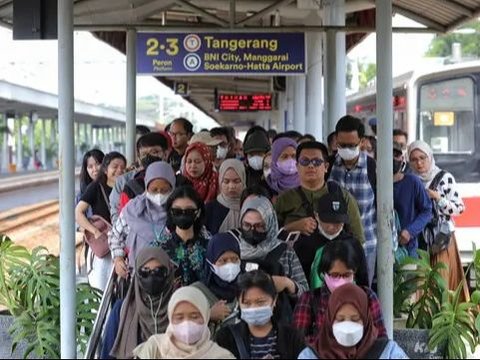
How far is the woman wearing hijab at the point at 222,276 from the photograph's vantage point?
521 centimetres

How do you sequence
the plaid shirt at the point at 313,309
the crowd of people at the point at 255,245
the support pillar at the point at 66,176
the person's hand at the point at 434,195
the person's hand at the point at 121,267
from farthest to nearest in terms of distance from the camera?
the person's hand at the point at 434,195 < the person's hand at the point at 121,267 < the support pillar at the point at 66,176 < the plaid shirt at the point at 313,309 < the crowd of people at the point at 255,245

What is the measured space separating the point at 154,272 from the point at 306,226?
123 cm

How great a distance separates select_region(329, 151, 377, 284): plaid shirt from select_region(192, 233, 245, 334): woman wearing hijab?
1.57 meters

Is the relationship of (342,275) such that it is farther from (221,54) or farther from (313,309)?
(221,54)

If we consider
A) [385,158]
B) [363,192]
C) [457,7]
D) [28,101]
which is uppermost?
[28,101]

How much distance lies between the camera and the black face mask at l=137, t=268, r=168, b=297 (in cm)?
504

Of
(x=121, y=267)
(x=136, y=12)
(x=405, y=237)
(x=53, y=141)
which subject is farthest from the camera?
(x=53, y=141)

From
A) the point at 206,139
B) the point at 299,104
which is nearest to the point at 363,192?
the point at 206,139

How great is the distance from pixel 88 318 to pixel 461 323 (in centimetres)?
287

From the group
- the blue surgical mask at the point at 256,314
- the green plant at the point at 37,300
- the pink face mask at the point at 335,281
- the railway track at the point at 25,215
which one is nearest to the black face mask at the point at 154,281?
the blue surgical mask at the point at 256,314

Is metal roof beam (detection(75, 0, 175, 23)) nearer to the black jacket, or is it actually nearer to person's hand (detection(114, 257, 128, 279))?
person's hand (detection(114, 257, 128, 279))

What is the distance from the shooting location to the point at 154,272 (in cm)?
505

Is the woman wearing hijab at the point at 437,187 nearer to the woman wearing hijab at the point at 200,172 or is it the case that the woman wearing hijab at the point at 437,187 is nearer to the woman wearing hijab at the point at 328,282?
the woman wearing hijab at the point at 200,172

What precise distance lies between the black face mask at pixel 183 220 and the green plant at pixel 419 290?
2.32m
